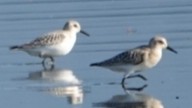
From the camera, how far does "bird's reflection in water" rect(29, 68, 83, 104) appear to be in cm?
1457

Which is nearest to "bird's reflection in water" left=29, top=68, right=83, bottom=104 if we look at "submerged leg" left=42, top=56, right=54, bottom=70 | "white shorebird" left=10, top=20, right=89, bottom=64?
"submerged leg" left=42, top=56, right=54, bottom=70

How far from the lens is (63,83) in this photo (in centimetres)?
1566

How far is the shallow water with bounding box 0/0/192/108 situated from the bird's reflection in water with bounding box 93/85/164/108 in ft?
0.05

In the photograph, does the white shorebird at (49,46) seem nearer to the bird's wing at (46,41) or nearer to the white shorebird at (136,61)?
the bird's wing at (46,41)

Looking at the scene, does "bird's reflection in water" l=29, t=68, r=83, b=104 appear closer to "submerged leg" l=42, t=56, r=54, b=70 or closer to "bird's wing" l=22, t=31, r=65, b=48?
"submerged leg" l=42, t=56, r=54, b=70

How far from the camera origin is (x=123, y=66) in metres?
15.5

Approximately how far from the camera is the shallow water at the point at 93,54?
47.3ft

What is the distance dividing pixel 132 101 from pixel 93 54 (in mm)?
4482

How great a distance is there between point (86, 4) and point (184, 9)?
112 inches

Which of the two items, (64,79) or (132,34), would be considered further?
(132,34)

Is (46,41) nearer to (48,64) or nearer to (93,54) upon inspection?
(48,64)

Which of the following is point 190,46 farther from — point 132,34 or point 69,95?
point 69,95

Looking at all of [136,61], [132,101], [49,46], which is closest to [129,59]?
[136,61]

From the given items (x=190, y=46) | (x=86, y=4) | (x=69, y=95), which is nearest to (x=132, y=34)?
(x=190, y=46)
